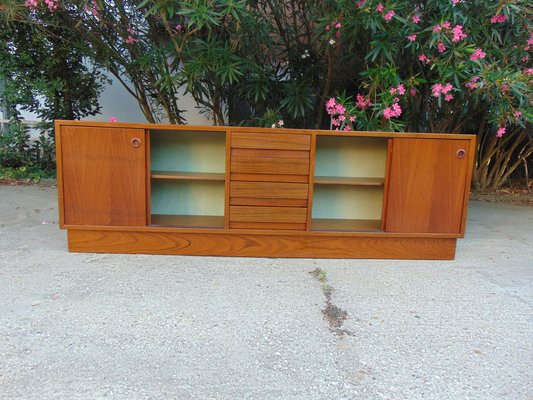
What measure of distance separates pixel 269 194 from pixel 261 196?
0.07 m

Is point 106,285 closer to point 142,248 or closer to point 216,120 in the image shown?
point 142,248

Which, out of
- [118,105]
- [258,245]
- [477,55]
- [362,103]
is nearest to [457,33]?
[477,55]

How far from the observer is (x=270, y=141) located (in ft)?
10.5

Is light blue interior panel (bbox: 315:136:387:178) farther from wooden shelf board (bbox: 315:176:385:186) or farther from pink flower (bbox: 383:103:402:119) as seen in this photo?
pink flower (bbox: 383:103:402:119)

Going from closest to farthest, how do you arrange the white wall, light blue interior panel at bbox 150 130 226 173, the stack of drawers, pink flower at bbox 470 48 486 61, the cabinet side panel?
the cabinet side panel, the stack of drawers, pink flower at bbox 470 48 486 61, light blue interior panel at bbox 150 130 226 173, the white wall

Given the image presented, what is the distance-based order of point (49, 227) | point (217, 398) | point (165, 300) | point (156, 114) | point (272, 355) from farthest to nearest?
point (156, 114) → point (49, 227) → point (165, 300) → point (272, 355) → point (217, 398)

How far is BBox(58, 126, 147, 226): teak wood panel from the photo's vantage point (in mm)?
3154

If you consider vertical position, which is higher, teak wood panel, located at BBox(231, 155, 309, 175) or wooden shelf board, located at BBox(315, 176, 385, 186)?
teak wood panel, located at BBox(231, 155, 309, 175)

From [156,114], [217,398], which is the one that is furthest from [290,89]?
[217,398]

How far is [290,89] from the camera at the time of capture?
4434mm

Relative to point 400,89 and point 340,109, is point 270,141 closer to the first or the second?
point 340,109

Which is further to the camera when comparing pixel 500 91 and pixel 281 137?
pixel 500 91

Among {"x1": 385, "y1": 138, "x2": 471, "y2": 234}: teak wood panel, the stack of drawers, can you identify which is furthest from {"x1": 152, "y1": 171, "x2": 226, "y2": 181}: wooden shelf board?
{"x1": 385, "y1": 138, "x2": 471, "y2": 234}: teak wood panel

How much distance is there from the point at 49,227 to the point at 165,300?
7.17 ft
